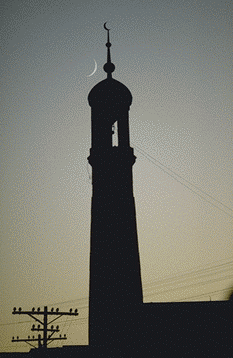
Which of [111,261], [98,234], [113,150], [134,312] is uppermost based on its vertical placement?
[113,150]

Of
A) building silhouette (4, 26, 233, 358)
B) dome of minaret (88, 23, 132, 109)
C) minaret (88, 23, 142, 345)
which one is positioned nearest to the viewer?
building silhouette (4, 26, 233, 358)

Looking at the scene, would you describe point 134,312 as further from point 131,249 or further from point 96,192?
point 96,192

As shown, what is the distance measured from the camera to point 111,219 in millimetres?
22484

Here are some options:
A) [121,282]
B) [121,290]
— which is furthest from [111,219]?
[121,290]

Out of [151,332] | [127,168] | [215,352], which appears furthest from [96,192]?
[215,352]

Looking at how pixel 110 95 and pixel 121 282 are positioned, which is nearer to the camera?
pixel 121 282

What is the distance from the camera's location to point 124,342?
64.4 feet

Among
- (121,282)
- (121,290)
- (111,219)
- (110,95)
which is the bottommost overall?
(121,290)

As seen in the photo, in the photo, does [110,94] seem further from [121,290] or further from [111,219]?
[121,290]

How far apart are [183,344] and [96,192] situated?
30.7 feet

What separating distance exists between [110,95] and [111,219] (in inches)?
295

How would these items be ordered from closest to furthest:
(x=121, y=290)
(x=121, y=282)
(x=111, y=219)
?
1. (x=121, y=290)
2. (x=121, y=282)
3. (x=111, y=219)

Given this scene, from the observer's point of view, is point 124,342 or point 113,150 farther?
point 113,150

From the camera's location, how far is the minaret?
21031 millimetres
